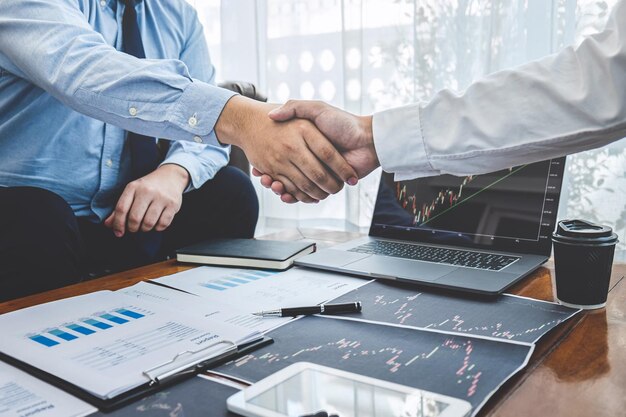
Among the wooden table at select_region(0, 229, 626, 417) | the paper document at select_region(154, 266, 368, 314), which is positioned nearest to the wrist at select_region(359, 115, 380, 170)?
the paper document at select_region(154, 266, 368, 314)

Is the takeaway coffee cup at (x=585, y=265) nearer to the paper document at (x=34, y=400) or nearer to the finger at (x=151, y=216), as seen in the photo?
the paper document at (x=34, y=400)

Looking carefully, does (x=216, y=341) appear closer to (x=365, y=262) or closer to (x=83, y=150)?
(x=365, y=262)

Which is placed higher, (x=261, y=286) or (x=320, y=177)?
(x=320, y=177)

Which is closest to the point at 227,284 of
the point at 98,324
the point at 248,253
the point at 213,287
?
the point at 213,287

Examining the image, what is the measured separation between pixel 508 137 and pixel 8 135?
96 centimetres

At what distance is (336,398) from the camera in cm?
48

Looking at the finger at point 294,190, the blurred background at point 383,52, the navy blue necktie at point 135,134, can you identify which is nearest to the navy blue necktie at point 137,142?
the navy blue necktie at point 135,134

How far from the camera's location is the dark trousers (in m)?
0.92

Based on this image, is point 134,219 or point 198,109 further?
point 134,219

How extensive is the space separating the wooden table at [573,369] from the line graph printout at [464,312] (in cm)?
2

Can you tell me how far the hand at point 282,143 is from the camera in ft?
3.26

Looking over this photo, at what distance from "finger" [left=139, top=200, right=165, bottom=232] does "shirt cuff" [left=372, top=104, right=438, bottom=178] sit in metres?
0.48

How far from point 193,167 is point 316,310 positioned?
0.69 meters

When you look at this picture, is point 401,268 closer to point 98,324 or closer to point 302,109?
point 302,109
